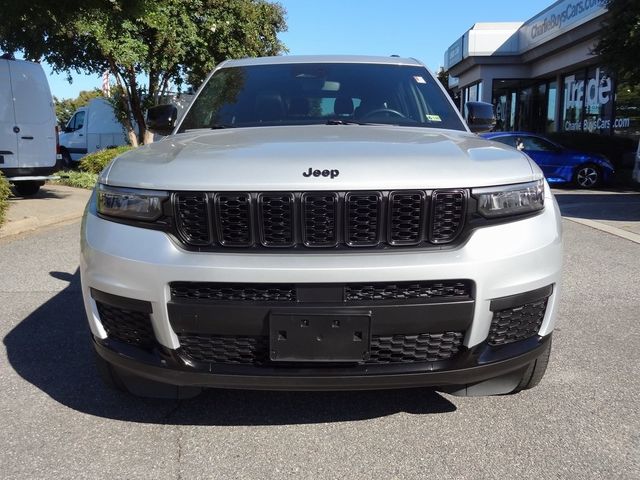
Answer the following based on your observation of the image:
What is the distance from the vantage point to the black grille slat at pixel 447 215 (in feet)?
8.18

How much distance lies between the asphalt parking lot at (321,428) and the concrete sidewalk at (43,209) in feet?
16.6

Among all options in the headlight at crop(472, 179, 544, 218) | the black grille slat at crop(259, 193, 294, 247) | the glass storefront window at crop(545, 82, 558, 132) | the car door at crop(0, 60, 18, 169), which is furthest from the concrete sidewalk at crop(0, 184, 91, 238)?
the glass storefront window at crop(545, 82, 558, 132)

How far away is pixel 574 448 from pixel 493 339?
67cm

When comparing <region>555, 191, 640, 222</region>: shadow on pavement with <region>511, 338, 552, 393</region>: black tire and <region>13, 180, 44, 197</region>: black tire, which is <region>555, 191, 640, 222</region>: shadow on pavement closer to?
<region>511, 338, 552, 393</region>: black tire

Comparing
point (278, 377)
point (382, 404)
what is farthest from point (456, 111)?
point (278, 377)

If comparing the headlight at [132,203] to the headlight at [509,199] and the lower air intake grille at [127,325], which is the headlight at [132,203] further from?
the headlight at [509,199]

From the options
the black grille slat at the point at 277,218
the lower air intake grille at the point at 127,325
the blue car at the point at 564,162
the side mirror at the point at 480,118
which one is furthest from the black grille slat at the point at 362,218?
the blue car at the point at 564,162

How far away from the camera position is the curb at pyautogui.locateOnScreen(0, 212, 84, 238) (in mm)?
8218

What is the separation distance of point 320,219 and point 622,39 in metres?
13.7

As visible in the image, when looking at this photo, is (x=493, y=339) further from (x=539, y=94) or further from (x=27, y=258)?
(x=539, y=94)

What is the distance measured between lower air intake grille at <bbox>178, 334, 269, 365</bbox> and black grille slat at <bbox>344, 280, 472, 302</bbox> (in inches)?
16.3

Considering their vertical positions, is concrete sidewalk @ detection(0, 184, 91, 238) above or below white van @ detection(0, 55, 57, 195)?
below

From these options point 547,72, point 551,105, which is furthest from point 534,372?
point 551,105

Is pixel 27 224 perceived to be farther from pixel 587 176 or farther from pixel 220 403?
pixel 587 176
